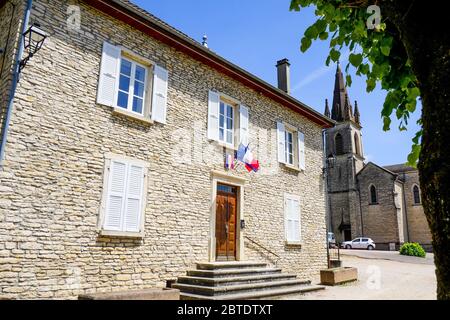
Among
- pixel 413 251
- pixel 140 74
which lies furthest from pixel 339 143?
pixel 140 74

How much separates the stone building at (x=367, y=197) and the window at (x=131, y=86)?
3263 centimetres

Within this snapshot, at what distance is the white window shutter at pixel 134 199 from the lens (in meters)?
7.22

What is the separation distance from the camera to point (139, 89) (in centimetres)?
815

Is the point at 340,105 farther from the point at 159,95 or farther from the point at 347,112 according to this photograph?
the point at 159,95

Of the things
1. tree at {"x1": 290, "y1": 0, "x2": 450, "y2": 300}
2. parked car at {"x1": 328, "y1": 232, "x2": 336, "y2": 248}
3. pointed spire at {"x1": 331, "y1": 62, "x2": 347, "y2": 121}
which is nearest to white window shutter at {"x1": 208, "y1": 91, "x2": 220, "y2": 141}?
tree at {"x1": 290, "y1": 0, "x2": 450, "y2": 300}

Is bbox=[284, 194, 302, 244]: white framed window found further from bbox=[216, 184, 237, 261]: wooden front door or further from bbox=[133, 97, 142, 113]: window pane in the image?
bbox=[133, 97, 142, 113]: window pane

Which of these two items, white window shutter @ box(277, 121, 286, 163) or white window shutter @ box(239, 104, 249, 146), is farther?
white window shutter @ box(277, 121, 286, 163)

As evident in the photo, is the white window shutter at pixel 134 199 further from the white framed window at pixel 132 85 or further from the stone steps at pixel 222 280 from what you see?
the stone steps at pixel 222 280

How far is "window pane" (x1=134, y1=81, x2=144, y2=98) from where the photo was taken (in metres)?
8.08

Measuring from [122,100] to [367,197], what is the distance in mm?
34438

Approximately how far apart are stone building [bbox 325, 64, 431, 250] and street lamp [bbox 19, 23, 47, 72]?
3509 centimetres

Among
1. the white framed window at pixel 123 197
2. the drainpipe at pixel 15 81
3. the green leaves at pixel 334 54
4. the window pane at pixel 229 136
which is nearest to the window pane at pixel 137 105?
the white framed window at pixel 123 197

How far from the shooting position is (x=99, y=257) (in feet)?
21.8

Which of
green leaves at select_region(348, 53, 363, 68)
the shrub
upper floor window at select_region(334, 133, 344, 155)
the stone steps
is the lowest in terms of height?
the stone steps
